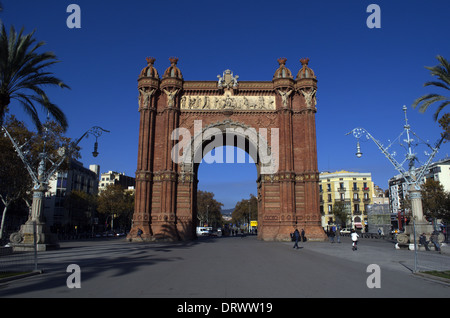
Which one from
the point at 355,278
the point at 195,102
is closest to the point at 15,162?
the point at 195,102

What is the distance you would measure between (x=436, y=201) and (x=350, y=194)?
35.1 meters

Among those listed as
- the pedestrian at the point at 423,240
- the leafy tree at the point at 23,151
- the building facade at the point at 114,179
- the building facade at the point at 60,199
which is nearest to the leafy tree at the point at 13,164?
the leafy tree at the point at 23,151

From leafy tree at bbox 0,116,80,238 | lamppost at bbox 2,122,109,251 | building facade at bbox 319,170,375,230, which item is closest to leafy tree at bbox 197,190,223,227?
building facade at bbox 319,170,375,230

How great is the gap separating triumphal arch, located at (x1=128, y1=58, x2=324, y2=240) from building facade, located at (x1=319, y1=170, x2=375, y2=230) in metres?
49.7

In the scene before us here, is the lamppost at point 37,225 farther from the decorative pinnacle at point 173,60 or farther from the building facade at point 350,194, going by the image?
the building facade at point 350,194

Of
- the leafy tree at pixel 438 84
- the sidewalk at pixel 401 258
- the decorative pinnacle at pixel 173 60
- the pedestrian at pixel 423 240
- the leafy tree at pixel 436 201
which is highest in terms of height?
the decorative pinnacle at pixel 173 60

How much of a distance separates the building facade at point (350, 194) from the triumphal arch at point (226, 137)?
4969 centimetres

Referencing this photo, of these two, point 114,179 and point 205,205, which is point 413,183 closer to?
point 205,205

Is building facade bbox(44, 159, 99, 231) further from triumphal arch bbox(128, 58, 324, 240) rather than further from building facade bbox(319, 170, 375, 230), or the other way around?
building facade bbox(319, 170, 375, 230)

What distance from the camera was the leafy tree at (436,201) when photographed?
44.8m

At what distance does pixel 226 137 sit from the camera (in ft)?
123

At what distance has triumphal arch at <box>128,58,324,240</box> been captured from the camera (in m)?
32.8

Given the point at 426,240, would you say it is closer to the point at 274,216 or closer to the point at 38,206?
the point at 274,216

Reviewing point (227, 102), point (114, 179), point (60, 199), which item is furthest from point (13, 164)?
point (114, 179)
